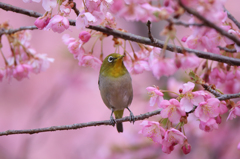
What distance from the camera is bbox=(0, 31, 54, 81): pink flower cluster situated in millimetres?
1883

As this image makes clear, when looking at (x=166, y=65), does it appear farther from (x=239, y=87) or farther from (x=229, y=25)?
(x=239, y=87)

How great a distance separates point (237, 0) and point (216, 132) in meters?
4.67

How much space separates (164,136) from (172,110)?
17cm

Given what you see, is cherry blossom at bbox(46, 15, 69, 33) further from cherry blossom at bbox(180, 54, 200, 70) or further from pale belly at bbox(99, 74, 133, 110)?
pale belly at bbox(99, 74, 133, 110)

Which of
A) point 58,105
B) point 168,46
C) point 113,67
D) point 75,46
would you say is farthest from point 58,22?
point 58,105

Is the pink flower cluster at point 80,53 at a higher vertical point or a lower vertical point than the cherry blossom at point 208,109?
higher

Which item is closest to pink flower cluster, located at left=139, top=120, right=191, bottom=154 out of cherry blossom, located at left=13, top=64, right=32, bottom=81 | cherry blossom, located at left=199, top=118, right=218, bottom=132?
cherry blossom, located at left=199, top=118, right=218, bottom=132

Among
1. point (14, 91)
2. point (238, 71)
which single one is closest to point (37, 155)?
point (14, 91)

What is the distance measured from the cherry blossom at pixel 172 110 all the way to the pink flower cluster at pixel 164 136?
0.07 metres

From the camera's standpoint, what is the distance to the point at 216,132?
358 centimetres

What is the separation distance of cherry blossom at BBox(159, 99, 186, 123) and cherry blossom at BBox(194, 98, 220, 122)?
8 cm

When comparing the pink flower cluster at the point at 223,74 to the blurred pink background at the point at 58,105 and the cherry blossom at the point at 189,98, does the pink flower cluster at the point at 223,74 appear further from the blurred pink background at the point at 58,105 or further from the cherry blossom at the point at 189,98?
the blurred pink background at the point at 58,105

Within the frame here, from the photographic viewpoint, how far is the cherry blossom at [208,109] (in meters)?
1.30

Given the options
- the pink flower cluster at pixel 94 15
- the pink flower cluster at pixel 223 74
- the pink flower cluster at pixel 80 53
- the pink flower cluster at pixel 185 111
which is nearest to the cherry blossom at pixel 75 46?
the pink flower cluster at pixel 80 53
